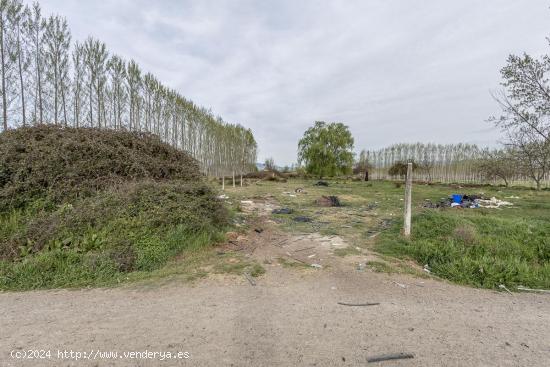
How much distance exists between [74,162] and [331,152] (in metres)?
31.7

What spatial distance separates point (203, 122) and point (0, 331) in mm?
27910

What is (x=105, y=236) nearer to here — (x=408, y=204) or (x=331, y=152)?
(x=408, y=204)

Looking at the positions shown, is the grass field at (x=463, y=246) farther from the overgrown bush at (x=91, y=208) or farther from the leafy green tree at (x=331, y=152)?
the leafy green tree at (x=331, y=152)

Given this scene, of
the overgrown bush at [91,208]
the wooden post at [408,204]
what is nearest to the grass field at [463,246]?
the wooden post at [408,204]

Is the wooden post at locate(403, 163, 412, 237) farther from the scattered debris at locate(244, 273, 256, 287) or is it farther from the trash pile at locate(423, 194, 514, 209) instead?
the trash pile at locate(423, 194, 514, 209)

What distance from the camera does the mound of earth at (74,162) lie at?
18.9 feet

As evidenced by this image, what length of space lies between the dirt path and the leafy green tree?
3174 centimetres

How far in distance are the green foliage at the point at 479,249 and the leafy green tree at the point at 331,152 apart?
2811 cm

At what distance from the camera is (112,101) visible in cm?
1862

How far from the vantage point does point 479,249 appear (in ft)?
16.7

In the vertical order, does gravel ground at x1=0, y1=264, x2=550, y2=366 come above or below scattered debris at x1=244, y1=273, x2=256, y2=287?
above

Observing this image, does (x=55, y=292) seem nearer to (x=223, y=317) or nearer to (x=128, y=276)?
(x=128, y=276)

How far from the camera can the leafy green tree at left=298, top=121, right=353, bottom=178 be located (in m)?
34.7

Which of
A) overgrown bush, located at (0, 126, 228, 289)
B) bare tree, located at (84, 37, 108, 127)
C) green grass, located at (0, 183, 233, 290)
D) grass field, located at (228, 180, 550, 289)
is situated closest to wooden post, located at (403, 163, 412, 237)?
grass field, located at (228, 180, 550, 289)
